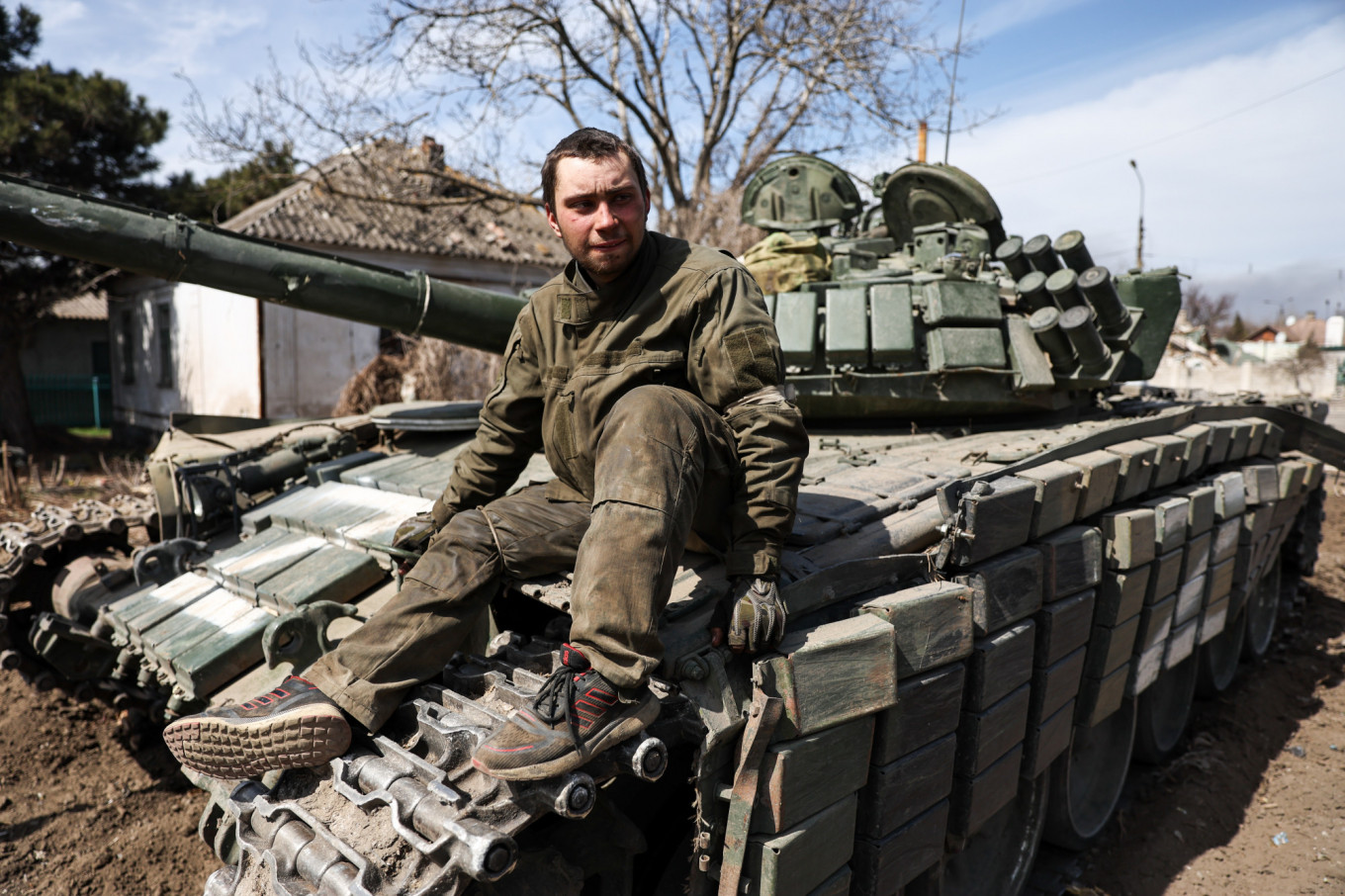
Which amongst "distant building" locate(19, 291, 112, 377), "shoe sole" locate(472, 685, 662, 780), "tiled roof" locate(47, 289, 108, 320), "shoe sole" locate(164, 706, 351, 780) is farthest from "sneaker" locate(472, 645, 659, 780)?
"distant building" locate(19, 291, 112, 377)

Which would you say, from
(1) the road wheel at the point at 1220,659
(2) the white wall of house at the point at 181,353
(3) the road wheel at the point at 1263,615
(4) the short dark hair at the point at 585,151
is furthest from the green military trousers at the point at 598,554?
(2) the white wall of house at the point at 181,353

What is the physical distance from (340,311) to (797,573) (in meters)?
2.90

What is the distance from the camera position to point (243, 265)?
414 centimetres

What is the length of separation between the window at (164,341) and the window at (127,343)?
174cm

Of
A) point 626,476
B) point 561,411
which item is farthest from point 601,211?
point 626,476

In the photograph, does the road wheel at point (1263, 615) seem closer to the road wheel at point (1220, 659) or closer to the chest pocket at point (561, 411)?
the road wheel at point (1220, 659)

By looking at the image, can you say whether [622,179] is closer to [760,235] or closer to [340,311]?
[340,311]

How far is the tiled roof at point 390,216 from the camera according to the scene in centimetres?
1316

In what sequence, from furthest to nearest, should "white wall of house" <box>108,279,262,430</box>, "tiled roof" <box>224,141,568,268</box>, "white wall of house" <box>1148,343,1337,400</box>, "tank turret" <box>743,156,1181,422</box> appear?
"white wall of house" <box>1148,343,1337,400</box> → "white wall of house" <box>108,279,262,430</box> → "tiled roof" <box>224,141,568,268</box> → "tank turret" <box>743,156,1181,422</box>

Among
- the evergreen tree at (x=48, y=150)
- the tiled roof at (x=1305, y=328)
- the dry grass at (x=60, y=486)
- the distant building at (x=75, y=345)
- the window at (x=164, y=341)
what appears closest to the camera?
the dry grass at (x=60, y=486)

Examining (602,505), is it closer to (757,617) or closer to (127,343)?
(757,617)

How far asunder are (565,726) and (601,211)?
1262 millimetres

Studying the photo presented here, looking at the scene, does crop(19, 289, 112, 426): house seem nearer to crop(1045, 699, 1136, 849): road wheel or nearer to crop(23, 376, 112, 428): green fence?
crop(23, 376, 112, 428): green fence

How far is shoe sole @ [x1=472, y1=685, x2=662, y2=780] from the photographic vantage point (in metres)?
1.90
